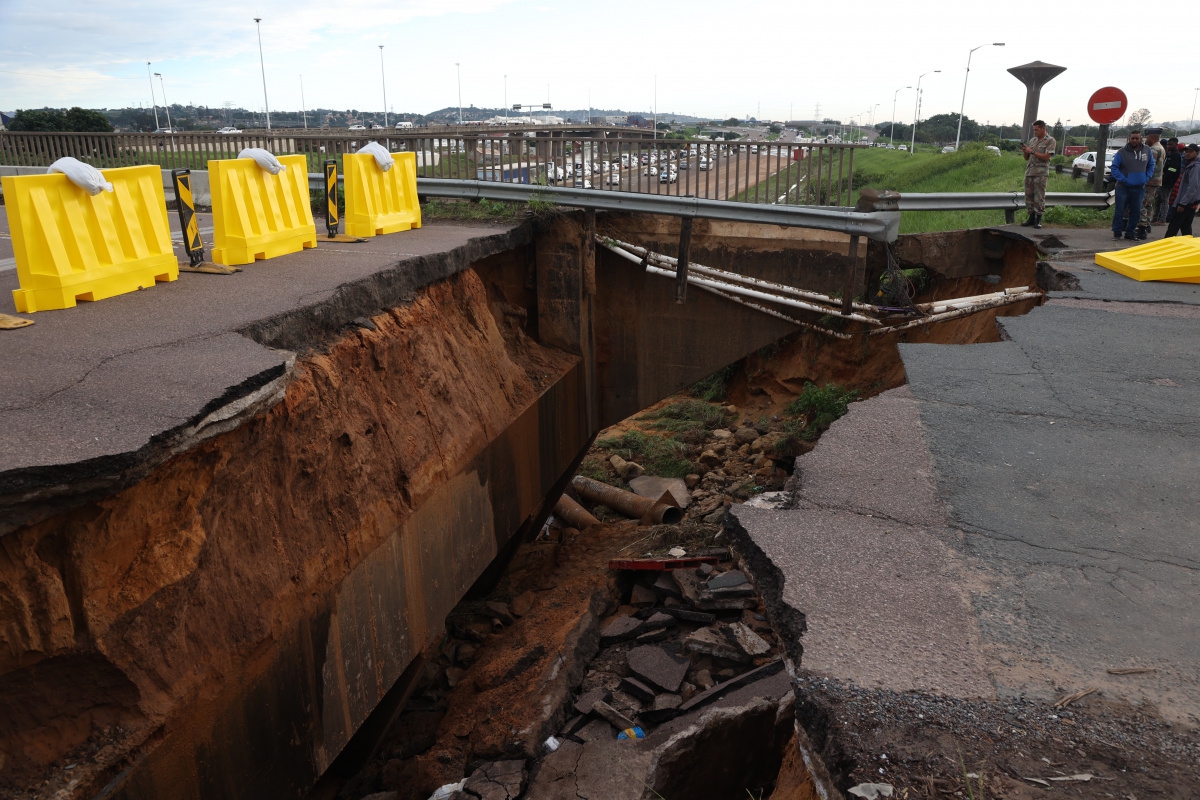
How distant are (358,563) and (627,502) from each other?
20.6 feet

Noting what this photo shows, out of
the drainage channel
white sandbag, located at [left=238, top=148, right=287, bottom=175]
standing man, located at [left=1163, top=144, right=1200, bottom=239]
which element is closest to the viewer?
the drainage channel

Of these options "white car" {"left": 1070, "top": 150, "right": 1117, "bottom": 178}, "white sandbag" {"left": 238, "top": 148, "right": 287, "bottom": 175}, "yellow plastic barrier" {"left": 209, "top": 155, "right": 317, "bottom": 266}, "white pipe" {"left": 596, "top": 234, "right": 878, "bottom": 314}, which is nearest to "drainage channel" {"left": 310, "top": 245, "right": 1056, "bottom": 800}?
"white pipe" {"left": 596, "top": 234, "right": 878, "bottom": 314}

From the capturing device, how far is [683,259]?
427 inches

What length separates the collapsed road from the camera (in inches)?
152

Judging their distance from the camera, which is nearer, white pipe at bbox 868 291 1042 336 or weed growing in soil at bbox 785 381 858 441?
white pipe at bbox 868 291 1042 336

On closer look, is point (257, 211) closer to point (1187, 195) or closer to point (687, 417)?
point (687, 417)

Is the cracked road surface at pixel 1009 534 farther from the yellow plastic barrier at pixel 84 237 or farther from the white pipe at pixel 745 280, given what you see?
the yellow plastic barrier at pixel 84 237

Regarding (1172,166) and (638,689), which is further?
(1172,166)

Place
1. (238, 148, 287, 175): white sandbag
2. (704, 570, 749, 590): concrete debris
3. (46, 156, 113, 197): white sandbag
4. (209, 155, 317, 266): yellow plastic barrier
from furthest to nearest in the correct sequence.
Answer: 1. (238, 148, 287, 175): white sandbag
2. (209, 155, 317, 266): yellow plastic barrier
3. (704, 570, 749, 590): concrete debris
4. (46, 156, 113, 197): white sandbag

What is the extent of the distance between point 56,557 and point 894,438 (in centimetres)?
442

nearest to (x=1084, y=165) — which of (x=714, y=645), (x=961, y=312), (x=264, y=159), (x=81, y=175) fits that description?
(x=961, y=312)

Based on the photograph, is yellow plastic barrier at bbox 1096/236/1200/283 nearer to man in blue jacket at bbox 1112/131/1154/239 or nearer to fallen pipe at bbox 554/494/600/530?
man in blue jacket at bbox 1112/131/1154/239

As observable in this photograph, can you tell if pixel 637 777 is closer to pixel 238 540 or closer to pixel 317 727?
pixel 317 727

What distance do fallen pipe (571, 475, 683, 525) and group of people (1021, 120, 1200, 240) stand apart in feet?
24.1
